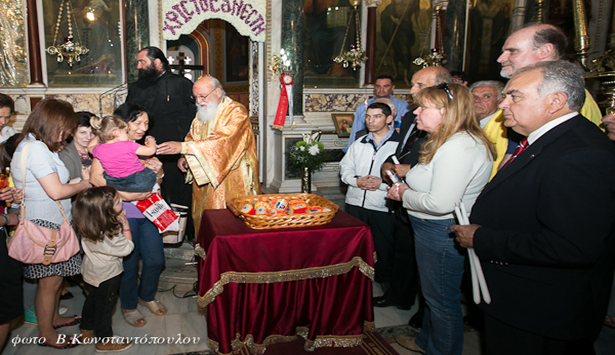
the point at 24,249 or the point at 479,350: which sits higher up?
the point at 24,249

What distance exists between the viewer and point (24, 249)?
2.49m

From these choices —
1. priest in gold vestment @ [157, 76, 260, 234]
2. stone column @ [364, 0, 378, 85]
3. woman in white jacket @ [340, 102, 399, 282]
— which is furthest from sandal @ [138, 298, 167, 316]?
stone column @ [364, 0, 378, 85]

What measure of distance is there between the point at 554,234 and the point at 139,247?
2.90 m

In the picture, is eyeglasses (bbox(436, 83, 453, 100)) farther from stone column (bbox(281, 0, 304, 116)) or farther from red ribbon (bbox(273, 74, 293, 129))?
Answer: stone column (bbox(281, 0, 304, 116))

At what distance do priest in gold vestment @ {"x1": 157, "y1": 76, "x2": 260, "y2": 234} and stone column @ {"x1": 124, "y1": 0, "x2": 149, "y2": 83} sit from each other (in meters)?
3.50

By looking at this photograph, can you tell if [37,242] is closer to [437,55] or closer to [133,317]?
[133,317]

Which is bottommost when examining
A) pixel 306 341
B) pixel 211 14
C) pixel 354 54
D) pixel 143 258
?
pixel 306 341

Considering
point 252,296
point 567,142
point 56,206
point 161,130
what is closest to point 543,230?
point 567,142

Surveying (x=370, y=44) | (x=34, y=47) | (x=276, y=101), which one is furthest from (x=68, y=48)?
(x=370, y=44)

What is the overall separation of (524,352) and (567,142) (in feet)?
3.15

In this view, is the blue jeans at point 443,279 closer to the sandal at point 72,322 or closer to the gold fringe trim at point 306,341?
the gold fringe trim at point 306,341

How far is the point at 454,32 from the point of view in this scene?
26.2 ft

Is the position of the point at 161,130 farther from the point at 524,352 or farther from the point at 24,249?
the point at 524,352

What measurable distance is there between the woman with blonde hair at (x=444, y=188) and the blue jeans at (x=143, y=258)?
197 cm
